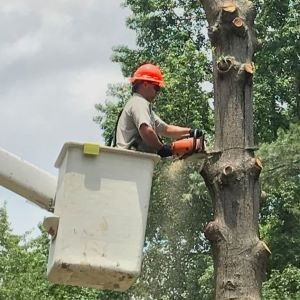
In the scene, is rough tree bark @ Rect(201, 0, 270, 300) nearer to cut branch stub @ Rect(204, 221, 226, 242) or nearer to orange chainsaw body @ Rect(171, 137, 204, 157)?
cut branch stub @ Rect(204, 221, 226, 242)

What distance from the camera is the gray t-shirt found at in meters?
3.70

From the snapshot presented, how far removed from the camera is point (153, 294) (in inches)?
522

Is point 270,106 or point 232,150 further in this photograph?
point 270,106

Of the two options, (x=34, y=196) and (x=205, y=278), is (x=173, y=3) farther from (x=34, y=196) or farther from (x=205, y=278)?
(x=34, y=196)

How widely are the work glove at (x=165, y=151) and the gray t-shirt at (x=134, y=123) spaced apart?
0.05m

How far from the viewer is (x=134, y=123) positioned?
3764mm

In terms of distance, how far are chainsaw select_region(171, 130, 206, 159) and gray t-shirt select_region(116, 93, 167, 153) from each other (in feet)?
0.46

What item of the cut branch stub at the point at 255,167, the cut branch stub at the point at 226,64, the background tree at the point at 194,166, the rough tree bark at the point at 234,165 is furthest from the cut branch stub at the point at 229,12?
the background tree at the point at 194,166

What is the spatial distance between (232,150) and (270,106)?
12.0 m

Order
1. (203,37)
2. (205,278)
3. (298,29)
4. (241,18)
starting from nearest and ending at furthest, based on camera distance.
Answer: (241,18) < (205,278) < (298,29) < (203,37)

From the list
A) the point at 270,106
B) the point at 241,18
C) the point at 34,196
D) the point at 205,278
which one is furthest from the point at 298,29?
the point at 34,196

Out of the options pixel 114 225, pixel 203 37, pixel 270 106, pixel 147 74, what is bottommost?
pixel 114 225

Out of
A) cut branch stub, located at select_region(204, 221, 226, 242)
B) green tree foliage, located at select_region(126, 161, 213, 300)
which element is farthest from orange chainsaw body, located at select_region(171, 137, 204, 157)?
green tree foliage, located at select_region(126, 161, 213, 300)

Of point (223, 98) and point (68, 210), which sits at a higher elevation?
point (223, 98)
